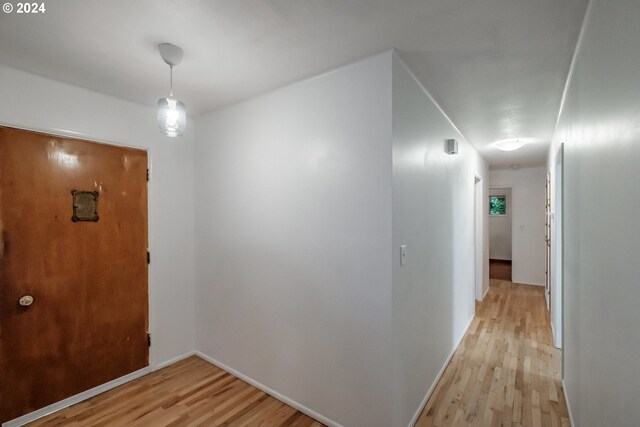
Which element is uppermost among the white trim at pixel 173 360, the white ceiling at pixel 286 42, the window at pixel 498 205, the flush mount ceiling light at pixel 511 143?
the white ceiling at pixel 286 42

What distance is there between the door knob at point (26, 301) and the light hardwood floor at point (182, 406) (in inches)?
33.6

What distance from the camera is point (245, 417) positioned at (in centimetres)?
207

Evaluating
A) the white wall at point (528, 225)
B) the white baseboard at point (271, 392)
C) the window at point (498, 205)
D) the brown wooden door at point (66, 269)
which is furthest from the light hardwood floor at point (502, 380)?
the window at point (498, 205)

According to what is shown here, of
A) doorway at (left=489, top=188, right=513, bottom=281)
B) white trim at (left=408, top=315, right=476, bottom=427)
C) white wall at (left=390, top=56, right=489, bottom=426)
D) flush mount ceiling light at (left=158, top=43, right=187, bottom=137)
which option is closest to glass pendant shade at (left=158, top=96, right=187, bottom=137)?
flush mount ceiling light at (left=158, top=43, right=187, bottom=137)

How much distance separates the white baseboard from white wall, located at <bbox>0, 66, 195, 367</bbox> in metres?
0.36

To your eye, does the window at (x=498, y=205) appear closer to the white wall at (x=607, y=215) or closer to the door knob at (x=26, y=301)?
the white wall at (x=607, y=215)

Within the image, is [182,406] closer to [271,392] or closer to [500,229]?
[271,392]

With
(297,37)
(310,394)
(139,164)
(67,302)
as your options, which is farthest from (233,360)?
(297,37)

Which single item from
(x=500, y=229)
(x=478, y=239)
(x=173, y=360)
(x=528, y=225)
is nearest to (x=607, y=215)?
(x=173, y=360)

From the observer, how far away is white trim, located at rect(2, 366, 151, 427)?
197cm

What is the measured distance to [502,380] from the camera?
250 cm

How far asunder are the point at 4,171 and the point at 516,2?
127 inches

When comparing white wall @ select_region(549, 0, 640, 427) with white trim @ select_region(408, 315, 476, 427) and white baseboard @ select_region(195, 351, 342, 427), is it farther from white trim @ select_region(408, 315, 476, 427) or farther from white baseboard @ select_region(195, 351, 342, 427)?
white baseboard @ select_region(195, 351, 342, 427)

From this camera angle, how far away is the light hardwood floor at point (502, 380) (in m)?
2.05
